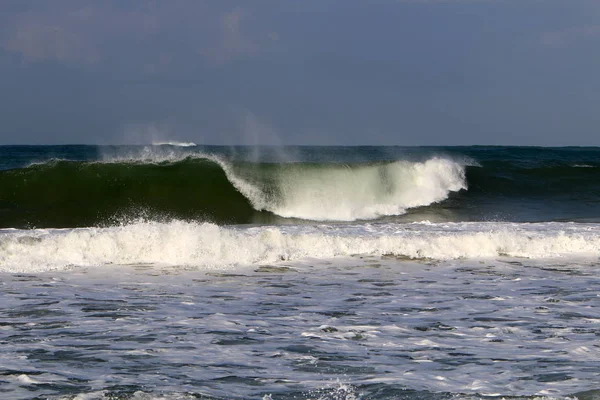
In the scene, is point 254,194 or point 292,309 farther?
point 254,194

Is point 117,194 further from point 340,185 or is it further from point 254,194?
point 340,185

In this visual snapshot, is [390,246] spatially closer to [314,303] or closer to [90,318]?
[314,303]

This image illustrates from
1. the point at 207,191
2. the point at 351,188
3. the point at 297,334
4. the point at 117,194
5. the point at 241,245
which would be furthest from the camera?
the point at 351,188

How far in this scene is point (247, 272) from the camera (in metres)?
10.1

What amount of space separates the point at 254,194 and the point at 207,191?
4.58 feet

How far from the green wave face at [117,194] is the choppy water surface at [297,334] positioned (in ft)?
27.5

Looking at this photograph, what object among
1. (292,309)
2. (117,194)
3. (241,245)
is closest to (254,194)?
(117,194)

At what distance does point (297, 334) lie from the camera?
6.37 meters

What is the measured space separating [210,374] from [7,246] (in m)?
7.02

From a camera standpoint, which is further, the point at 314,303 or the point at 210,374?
the point at 314,303

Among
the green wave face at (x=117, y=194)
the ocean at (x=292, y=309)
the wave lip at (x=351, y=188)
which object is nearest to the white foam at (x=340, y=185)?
the wave lip at (x=351, y=188)

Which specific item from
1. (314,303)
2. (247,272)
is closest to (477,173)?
(247,272)

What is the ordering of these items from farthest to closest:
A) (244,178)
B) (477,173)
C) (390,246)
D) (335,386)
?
(477,173) < (244,178) < (390,246) < (335,386)

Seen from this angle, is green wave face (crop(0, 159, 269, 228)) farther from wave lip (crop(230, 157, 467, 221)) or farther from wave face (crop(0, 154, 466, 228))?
wave lip (crop(230, 157, 467, 221))
